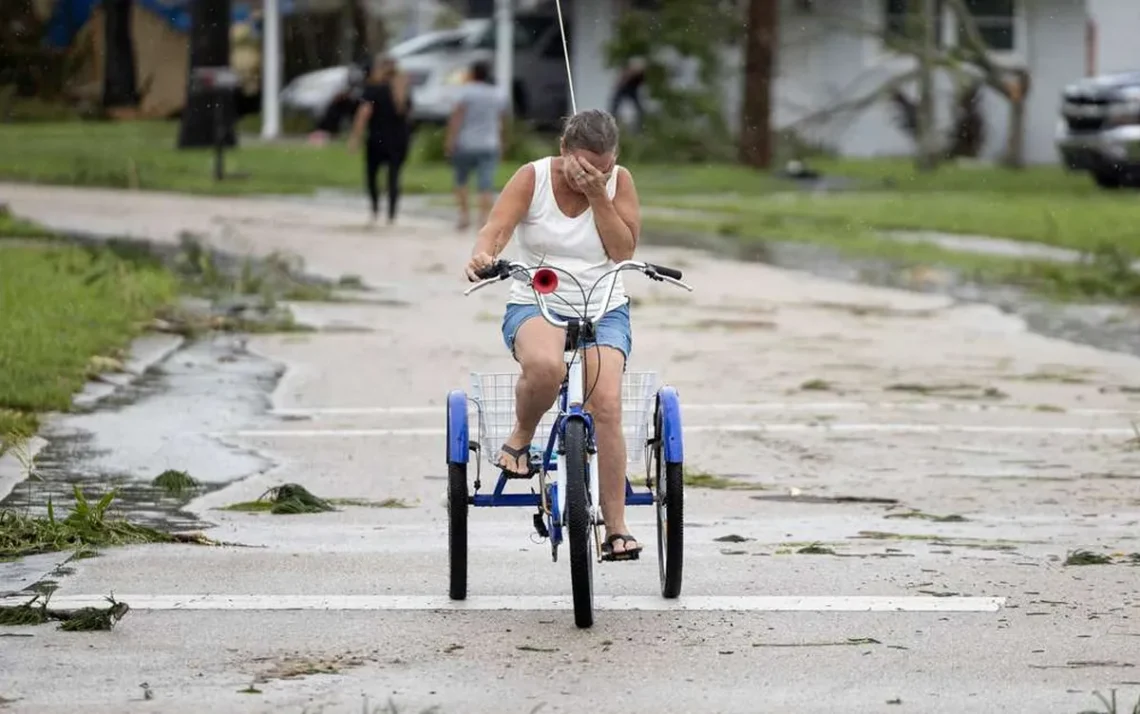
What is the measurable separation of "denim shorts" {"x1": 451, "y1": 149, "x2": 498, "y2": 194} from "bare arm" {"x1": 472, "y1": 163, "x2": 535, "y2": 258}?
1980 centimetres

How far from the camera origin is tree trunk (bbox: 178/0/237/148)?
130ft

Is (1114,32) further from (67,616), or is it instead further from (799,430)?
(67,616)

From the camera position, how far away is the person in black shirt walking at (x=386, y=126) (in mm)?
28359

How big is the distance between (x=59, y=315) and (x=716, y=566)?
319 inches

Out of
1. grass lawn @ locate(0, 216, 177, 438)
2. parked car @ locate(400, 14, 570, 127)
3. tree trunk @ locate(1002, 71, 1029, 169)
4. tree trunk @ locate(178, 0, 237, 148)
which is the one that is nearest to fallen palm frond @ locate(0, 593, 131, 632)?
grass lawn @ locate(0, 216, 177, 438)

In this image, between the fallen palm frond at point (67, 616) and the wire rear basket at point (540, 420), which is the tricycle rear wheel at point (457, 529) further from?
the fallen palm frond at point (67, 616)

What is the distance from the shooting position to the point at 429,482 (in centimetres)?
1147

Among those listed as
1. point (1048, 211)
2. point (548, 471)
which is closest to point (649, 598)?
point (548, 471)

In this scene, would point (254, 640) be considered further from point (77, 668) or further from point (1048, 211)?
point (1048, 211)

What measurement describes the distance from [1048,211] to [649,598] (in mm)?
21521

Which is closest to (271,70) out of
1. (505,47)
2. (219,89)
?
(505,47)

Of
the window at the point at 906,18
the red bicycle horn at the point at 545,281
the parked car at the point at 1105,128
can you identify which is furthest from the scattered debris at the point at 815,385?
the window at the point at 906,18

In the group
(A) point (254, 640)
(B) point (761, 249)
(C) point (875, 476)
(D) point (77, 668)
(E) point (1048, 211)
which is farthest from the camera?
(E) point (1048, 211)

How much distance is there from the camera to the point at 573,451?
784cm
